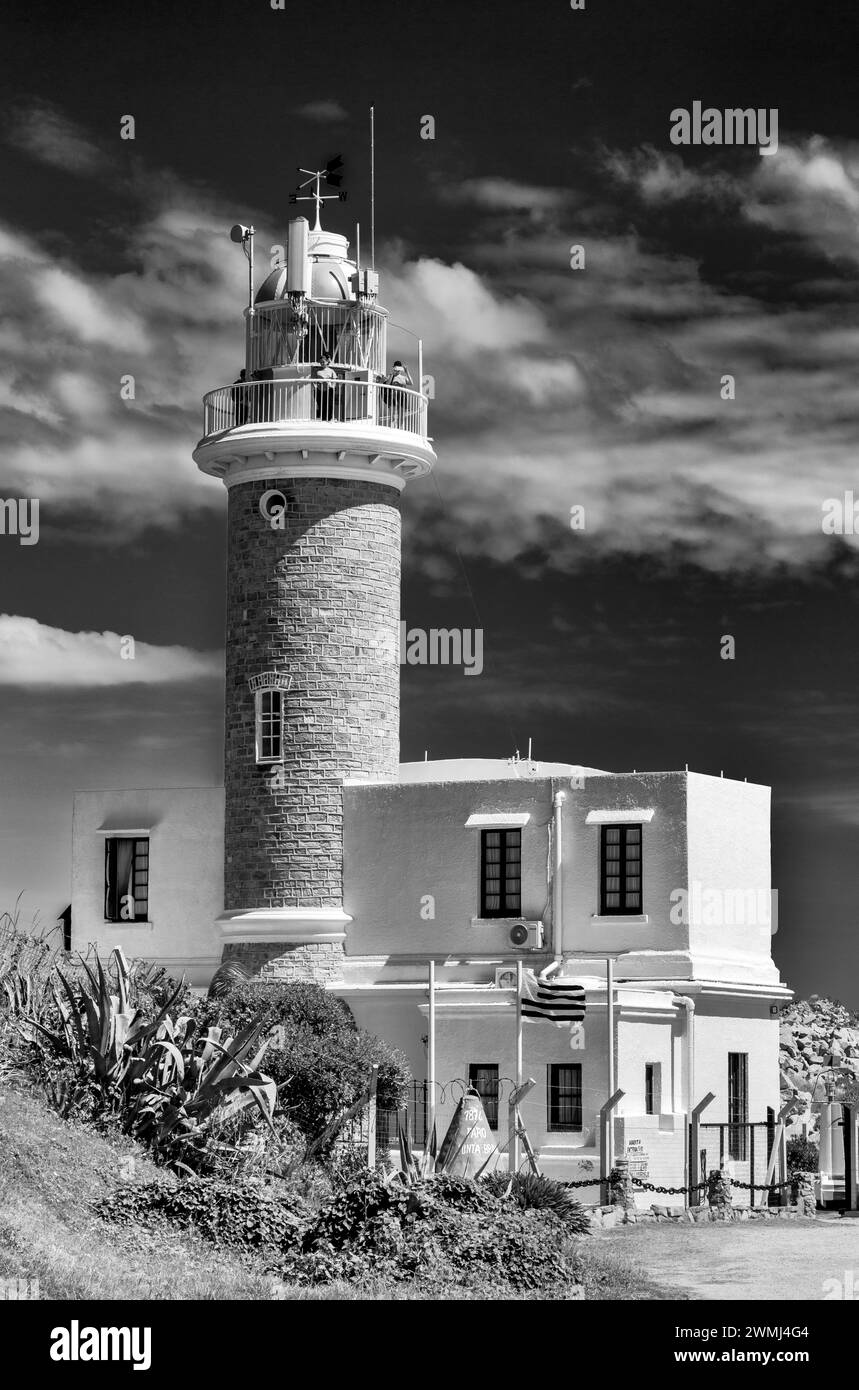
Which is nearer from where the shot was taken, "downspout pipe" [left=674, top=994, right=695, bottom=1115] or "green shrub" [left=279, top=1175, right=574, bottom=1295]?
"green shrub" [left=279, top=1175, right=574, bottom=1295]

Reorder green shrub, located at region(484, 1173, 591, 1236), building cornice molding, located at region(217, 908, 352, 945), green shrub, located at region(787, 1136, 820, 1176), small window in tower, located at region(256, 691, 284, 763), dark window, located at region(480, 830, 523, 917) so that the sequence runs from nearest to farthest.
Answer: green shrub, located at region(484, 1173, 591, 1236), dark window, located at region(480, 830, 523, 917), building cornice molding, located at region(217, 908, 352, 945), small window in tower, located at region(256, 691, 284, 763), green shrub, located at region(787, 1136, 820, 1176)

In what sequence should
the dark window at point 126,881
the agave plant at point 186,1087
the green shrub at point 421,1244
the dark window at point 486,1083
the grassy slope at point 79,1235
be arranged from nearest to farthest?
the grassy slope at point 79,1235 → the green shrub at point 421,1244 → the agave plant at point 186,1087 → the dark window at point 486,1083 → the dark window at point 126,881

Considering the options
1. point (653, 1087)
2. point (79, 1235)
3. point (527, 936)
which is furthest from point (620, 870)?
Answer: point (79, 1235)

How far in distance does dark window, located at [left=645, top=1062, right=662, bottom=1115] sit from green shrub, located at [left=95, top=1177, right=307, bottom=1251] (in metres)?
12.5

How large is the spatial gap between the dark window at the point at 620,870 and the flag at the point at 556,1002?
6.95 ft

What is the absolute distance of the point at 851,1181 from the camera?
1171 inches

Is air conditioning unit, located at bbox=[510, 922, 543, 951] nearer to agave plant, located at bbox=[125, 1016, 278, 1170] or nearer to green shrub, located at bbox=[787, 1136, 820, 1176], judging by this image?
green shrub, located at bbox=[787, 1136, 820, 1176]

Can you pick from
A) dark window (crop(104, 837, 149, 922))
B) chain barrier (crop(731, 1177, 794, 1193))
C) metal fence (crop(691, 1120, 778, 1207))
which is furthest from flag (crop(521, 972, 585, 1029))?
dark window (crop(104, 837, 149, 922))

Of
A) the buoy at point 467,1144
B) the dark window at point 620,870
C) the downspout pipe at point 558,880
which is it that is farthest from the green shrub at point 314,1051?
the dark window at point 620,870

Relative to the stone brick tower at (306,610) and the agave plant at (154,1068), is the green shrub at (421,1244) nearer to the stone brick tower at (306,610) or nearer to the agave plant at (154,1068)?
the agave plant at (154,1068)

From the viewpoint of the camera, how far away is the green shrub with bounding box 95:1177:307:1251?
66.5 feet

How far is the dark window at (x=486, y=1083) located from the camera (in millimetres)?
32875

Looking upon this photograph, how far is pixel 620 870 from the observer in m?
34.1
